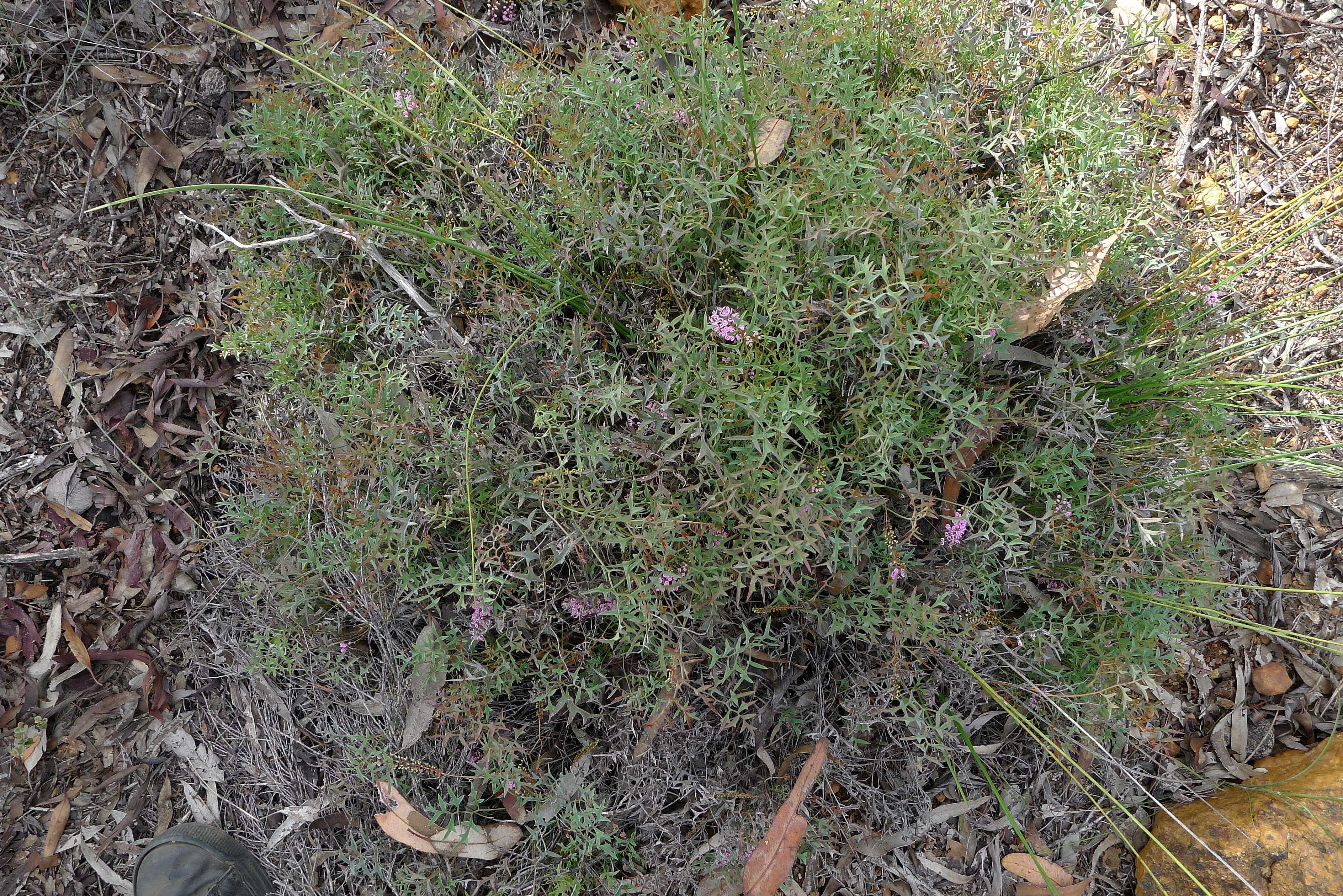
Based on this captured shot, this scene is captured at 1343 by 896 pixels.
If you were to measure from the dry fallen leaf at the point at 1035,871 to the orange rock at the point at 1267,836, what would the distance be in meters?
0.27

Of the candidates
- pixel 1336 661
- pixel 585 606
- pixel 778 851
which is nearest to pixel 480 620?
pixel 585 606

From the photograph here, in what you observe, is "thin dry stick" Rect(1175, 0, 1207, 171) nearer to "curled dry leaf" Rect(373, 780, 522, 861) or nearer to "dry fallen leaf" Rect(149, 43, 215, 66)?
"curled dry leaf" Rect(373, 780, 522, 861)

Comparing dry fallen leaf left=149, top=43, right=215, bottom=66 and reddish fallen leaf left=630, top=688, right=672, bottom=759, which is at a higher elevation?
dry fallen leaf left=149, top=43, right=215, bottom=66

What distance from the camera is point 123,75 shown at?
3.19m

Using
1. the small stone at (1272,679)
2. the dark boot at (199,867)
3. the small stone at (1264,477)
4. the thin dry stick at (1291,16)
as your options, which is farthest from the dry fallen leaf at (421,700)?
the thin dry stick at (1291,16)

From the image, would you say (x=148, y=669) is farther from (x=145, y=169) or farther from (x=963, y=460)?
(x=963, y=460)

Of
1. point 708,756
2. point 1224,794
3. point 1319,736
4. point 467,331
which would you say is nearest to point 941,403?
point 708,756

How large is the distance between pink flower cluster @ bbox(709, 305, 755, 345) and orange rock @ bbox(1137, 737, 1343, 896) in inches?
82.7

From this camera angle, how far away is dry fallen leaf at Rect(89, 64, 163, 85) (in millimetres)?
3184

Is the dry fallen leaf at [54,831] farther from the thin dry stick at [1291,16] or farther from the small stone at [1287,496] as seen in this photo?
the thin dry stick at [1291,16]

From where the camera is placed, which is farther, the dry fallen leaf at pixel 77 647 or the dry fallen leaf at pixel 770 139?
the dry fallen leaf at pixel 77 647

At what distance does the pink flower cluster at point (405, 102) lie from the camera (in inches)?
96.3

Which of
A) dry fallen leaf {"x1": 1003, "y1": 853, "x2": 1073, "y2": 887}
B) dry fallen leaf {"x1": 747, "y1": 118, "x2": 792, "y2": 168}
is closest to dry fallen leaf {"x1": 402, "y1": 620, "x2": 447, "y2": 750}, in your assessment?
dry fallen leaf {"x1": 747, "y1": 118, "x2": 792, "y2": 168}

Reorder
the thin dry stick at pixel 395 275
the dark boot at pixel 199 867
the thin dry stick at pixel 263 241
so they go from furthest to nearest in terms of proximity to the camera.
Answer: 1. the dark boot at pixel 199 867
2. the thin dry stick at pixel 395 275
3. the thin dry stick at pixel 263 241
